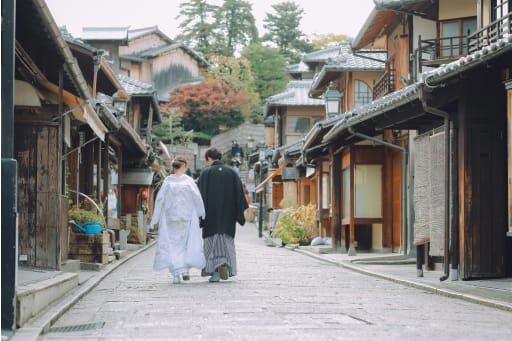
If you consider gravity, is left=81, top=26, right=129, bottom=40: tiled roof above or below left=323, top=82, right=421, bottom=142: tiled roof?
above

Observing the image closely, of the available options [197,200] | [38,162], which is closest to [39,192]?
[38,162]

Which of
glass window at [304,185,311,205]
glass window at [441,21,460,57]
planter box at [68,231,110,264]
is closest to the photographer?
planter box at [68,231,110,264]

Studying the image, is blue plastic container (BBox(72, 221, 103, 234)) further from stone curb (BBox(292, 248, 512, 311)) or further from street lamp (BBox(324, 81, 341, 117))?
street lamp (BBox(324, 81, 341, 117))

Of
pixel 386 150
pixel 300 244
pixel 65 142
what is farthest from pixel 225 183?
pixel 300 244

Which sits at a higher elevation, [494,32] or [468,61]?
[494,32]

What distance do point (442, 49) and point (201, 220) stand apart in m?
10.1

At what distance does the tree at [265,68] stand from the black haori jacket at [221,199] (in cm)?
6170

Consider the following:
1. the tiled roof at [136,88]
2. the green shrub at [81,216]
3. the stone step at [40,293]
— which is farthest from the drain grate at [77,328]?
the tiled roof at [136,88]

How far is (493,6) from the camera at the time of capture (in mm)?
17750

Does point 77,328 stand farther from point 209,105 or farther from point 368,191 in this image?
point 209,105

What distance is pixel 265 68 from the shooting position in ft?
257

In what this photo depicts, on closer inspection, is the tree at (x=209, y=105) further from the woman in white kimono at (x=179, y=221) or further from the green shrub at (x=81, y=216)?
the woman in white kimono at (x=179, y=221)

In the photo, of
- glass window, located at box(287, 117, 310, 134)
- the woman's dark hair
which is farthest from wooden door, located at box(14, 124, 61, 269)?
glass window, located at box(287, 117, 310, 134)

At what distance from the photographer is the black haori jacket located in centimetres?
1547
